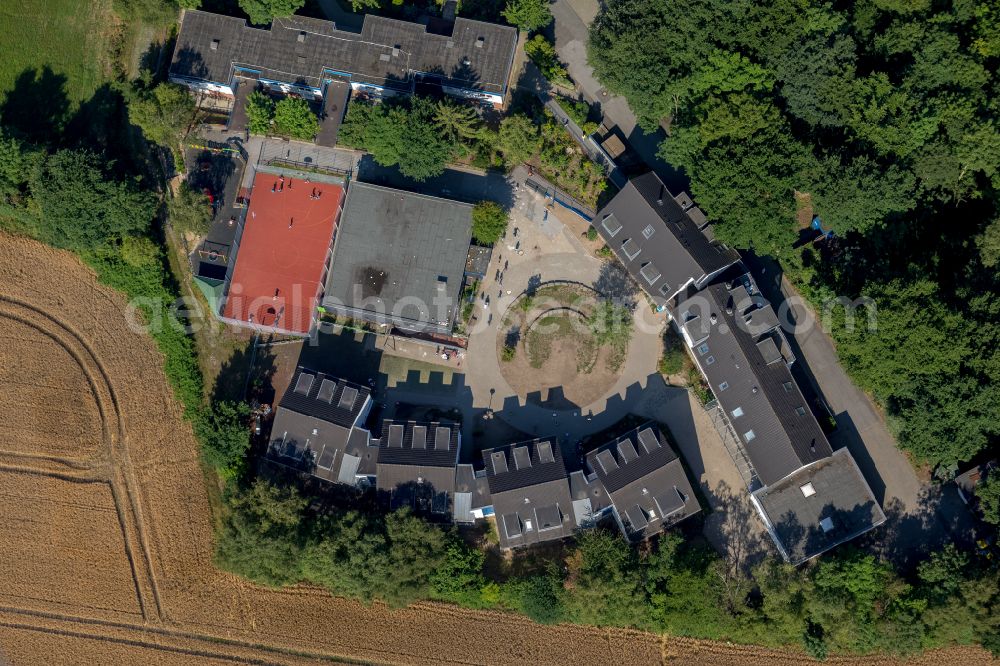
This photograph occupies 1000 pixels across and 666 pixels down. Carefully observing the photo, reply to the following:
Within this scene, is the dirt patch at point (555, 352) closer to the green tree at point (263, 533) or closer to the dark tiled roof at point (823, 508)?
the dark tiled roof at point (823, 508)

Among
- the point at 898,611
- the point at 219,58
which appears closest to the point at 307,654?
the point at 898,611

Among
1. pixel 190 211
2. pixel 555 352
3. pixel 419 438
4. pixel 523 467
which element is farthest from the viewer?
pixel 555 352

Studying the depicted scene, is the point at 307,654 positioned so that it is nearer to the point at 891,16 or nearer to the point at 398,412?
the point at 398,412

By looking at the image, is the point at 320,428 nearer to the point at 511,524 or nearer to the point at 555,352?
the point at 511,524

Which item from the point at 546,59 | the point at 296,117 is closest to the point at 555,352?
the point at 546,59

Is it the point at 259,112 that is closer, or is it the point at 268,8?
the point at 268,8

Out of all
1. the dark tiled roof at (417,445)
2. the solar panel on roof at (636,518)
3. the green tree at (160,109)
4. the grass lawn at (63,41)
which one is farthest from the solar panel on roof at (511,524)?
the grass lawn at (63,41)
